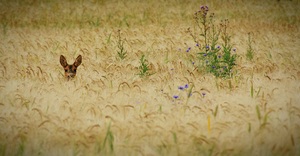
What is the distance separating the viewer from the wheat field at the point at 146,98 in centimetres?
272

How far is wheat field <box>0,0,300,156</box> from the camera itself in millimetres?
→ 2717

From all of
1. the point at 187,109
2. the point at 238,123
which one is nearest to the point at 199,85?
the point at 187,109

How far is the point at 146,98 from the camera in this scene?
368 cm

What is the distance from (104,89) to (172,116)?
116cm

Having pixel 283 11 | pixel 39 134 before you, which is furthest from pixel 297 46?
pixel 39 134

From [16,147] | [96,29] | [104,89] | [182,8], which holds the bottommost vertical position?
[16,147]

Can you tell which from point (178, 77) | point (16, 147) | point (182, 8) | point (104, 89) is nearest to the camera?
point (16, 147)

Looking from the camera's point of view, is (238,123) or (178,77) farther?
(178,77)

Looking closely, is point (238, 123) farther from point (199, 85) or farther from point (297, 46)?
point (297, 46)

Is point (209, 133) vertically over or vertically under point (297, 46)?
under

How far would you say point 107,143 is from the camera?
274 cm

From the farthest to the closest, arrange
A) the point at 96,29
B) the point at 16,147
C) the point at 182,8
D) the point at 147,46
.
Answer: the point at 182,8 → the point at 96,29 → the point at 147,46 → the point at 16,147

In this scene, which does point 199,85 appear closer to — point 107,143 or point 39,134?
point 107,143

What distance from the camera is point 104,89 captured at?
13.1 ft
